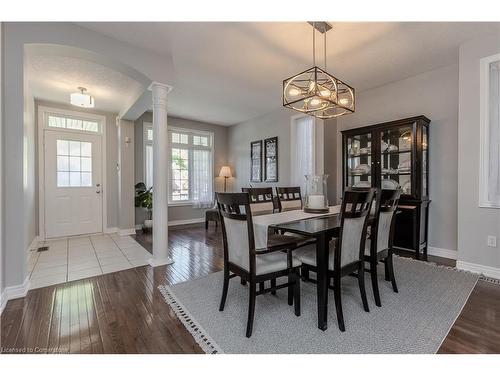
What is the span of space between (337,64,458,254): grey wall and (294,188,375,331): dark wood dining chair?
225cm

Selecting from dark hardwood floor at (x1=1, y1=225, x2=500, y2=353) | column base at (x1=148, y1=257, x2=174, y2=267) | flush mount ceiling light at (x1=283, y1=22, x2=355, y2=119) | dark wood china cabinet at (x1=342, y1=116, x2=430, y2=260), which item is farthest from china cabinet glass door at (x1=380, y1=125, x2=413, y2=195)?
column base at (x1=148, y1=257, x2=174, y2=267)

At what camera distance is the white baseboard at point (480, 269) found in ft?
8.46

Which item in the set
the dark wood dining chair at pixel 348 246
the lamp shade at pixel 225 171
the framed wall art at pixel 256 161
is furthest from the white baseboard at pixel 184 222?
the dark wood dining chair at pixel 348 246

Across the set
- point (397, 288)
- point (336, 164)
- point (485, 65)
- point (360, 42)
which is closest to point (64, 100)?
point (360, 42)

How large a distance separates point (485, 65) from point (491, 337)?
2.74 m

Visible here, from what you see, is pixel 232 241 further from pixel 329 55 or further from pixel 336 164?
pixel 336 164

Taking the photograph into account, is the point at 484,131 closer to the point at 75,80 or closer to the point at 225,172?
the point at 225,172

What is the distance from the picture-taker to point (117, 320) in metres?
1.84

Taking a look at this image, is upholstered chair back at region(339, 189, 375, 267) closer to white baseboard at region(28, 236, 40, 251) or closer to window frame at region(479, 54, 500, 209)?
window frame at region(479, 54, 500, 209)

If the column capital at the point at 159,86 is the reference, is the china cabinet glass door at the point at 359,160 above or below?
below

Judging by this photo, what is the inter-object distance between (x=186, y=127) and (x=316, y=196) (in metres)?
4.44

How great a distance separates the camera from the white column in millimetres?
3076

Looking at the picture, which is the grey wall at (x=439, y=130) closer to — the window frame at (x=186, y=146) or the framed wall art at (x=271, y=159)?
the framed wall art at (x=271, y=159)

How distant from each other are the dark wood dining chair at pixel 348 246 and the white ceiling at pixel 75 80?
3.20m
